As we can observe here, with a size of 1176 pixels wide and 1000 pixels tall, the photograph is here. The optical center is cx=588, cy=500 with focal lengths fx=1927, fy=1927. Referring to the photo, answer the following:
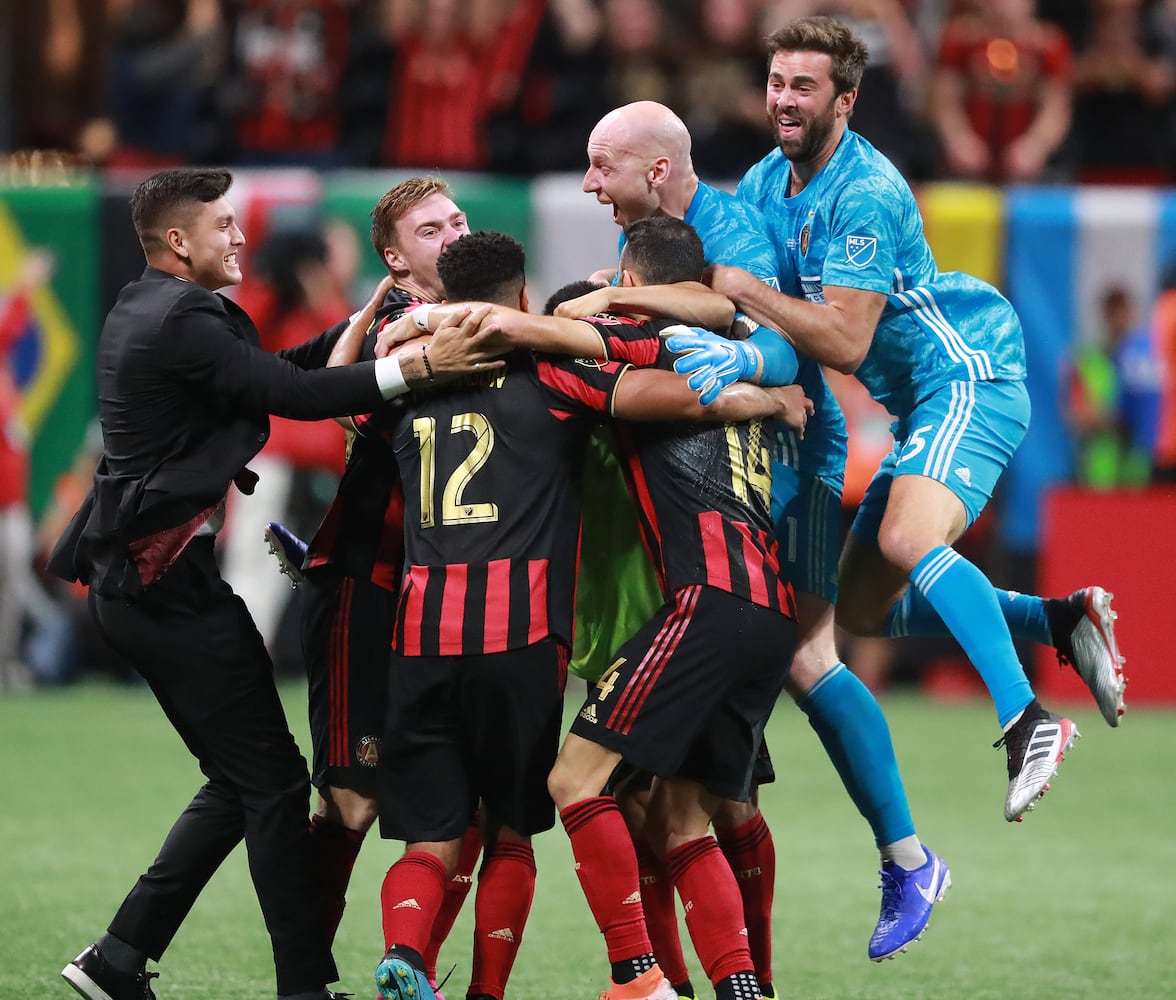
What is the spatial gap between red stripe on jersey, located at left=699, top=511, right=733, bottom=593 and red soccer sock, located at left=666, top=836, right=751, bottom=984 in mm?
728

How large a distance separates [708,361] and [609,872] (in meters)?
1.37

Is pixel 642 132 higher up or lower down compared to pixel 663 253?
higher up

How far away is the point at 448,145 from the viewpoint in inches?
513

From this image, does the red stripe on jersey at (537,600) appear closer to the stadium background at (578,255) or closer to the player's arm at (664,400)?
the player's arm at (664,400)

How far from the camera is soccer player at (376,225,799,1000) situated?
16.5 feet

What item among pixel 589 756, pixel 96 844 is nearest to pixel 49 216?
pixel 96 844

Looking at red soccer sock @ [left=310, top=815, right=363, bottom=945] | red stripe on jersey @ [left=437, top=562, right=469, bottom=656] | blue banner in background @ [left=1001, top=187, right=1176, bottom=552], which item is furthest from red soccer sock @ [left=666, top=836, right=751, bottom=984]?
blue banner in background @ [left=1001, top=187, right=1176, bottom=552]

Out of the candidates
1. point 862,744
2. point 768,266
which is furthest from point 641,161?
point 862,744

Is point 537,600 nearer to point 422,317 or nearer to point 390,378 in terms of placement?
point 390,378

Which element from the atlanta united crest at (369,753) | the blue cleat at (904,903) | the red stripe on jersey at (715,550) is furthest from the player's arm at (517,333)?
the blue cleat at (904,903)

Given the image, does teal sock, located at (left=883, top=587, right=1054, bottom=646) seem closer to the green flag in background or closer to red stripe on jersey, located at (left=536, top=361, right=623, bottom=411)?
the green flag in background

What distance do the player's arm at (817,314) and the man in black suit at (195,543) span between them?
914mm

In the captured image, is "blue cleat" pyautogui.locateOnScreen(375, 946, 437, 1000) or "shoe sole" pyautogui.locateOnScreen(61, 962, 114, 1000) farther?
"shoe sole" pyautogui.locateOnScreen(61, 962, 114, 1000)

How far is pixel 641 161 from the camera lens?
554 cm
